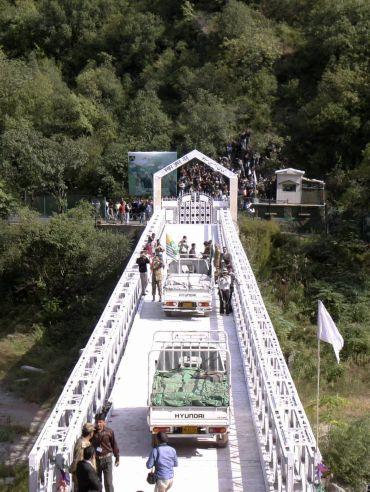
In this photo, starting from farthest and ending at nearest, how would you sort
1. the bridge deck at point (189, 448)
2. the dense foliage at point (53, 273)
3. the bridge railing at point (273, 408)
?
the dense foliage at point (53, 273)
the bridge deck at point (189, 448)
the bridge railing at point (273, 408)

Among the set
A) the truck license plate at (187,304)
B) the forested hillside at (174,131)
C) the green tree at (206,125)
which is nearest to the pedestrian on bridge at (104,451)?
the forested hillside at (174,131)

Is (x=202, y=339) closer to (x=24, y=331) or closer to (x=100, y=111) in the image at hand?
(x=24, y=331)

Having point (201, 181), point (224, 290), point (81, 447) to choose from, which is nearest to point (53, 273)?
point (201, 181)

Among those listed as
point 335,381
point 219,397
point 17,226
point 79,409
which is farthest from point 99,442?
point 17,226

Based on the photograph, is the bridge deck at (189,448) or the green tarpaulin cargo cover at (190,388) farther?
the green tarpaulin cargo cover at (190,388)

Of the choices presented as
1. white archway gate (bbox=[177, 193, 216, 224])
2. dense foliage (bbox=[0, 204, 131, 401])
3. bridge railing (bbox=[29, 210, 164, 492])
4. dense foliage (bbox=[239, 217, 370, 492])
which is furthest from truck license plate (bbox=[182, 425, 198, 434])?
white archway gate (bbox=[177, 193, 216, 224])

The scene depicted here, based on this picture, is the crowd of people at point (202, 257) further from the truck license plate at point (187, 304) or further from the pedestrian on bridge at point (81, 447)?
the pedestrian on bridge at point (81, 447)

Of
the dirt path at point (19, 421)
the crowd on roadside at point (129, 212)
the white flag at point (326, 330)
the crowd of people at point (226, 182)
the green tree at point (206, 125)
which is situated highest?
the green tree at point (206, 125)
